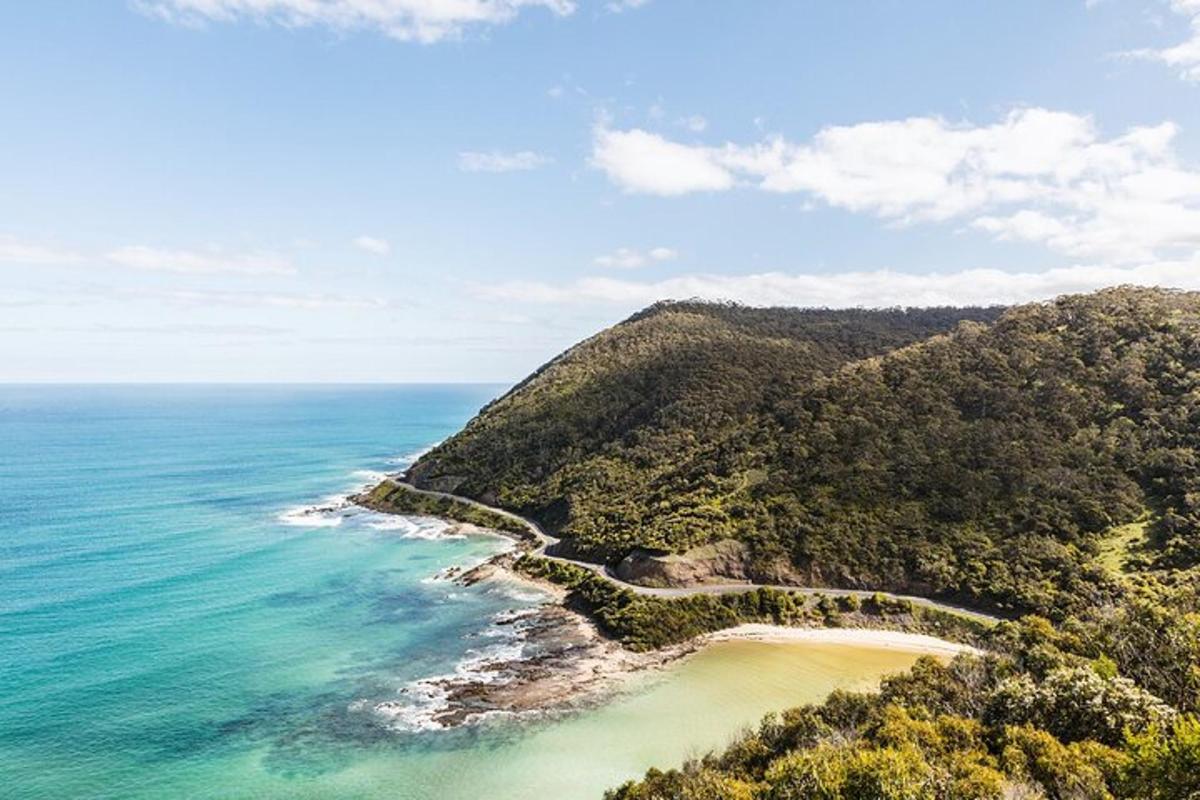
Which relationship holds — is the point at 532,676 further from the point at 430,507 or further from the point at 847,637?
the point at 430,507

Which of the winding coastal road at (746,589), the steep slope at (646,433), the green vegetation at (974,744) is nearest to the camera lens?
the green vegetation at (974,744)

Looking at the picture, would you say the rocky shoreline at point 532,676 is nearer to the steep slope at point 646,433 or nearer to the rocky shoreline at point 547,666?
the rocky shoreline at point 547,666

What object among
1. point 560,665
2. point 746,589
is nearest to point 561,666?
point 560,665

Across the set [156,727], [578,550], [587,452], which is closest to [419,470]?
[587,452]

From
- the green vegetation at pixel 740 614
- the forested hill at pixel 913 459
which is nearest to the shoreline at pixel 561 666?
the green vegetation at pixel 740 614

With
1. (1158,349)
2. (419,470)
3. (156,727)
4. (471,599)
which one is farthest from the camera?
(419,470)

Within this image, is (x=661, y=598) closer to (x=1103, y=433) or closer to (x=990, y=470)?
(x=990, y=470)
